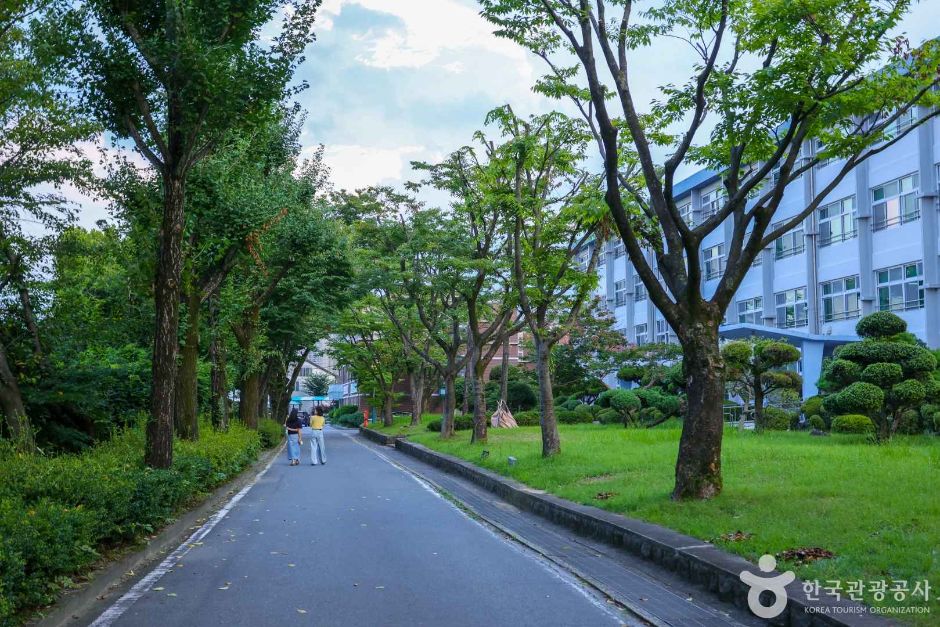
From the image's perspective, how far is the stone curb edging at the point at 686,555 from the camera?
5754 millimetres

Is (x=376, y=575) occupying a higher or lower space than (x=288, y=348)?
lower

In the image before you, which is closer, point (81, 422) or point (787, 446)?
point (787, 446)

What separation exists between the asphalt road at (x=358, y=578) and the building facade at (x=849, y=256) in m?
17.7

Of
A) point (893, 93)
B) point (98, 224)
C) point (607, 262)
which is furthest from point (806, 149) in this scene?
point (98, 224)

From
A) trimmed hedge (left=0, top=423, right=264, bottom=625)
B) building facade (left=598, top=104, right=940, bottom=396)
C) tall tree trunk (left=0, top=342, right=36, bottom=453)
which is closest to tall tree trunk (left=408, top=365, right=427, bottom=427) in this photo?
building facade (left=598, top=104, right=940, bottom=396)

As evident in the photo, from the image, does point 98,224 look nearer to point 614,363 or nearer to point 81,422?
point 81,422

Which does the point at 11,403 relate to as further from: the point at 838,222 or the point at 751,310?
the point at 751,310

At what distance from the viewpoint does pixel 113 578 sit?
24.8ft

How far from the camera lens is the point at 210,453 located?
596 inches

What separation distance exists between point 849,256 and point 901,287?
2.88 meters

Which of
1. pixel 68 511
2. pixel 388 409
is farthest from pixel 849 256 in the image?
pixel 68 511

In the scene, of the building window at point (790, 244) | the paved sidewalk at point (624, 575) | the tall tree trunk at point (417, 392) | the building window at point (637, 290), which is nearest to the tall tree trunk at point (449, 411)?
the tall tree trunk at point (417, 392)

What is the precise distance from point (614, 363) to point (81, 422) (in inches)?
1042

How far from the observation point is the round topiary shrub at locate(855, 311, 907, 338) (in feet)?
59.4
